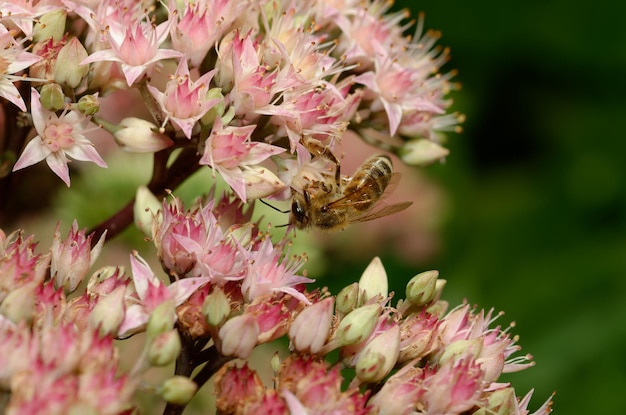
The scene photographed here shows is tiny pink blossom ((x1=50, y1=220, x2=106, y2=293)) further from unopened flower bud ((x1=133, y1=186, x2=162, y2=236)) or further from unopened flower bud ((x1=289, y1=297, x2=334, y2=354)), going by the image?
unopened flower bud ((x1=289, y1=297, x2=334, y2=354))

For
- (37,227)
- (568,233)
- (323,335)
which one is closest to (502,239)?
(568,233)

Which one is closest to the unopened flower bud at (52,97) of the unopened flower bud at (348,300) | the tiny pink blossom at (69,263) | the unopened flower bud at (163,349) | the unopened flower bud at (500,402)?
the tiny pink blossom at (69,263)

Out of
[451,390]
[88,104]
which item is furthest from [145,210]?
[451,390]

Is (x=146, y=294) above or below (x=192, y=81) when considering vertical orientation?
below

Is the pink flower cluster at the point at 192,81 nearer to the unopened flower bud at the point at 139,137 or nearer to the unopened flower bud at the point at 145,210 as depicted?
the unopened flower bud at the point at 139,137

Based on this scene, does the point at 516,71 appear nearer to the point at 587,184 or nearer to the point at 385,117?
the point at 587,184

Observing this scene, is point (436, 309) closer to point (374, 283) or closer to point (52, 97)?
point (374, 283)

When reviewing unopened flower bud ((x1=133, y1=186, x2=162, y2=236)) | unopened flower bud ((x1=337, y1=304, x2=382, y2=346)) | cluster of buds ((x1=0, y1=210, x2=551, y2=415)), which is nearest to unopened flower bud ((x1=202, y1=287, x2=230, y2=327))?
cluster of buds ((x1=0, y1=210, x2=551, y2=415))
